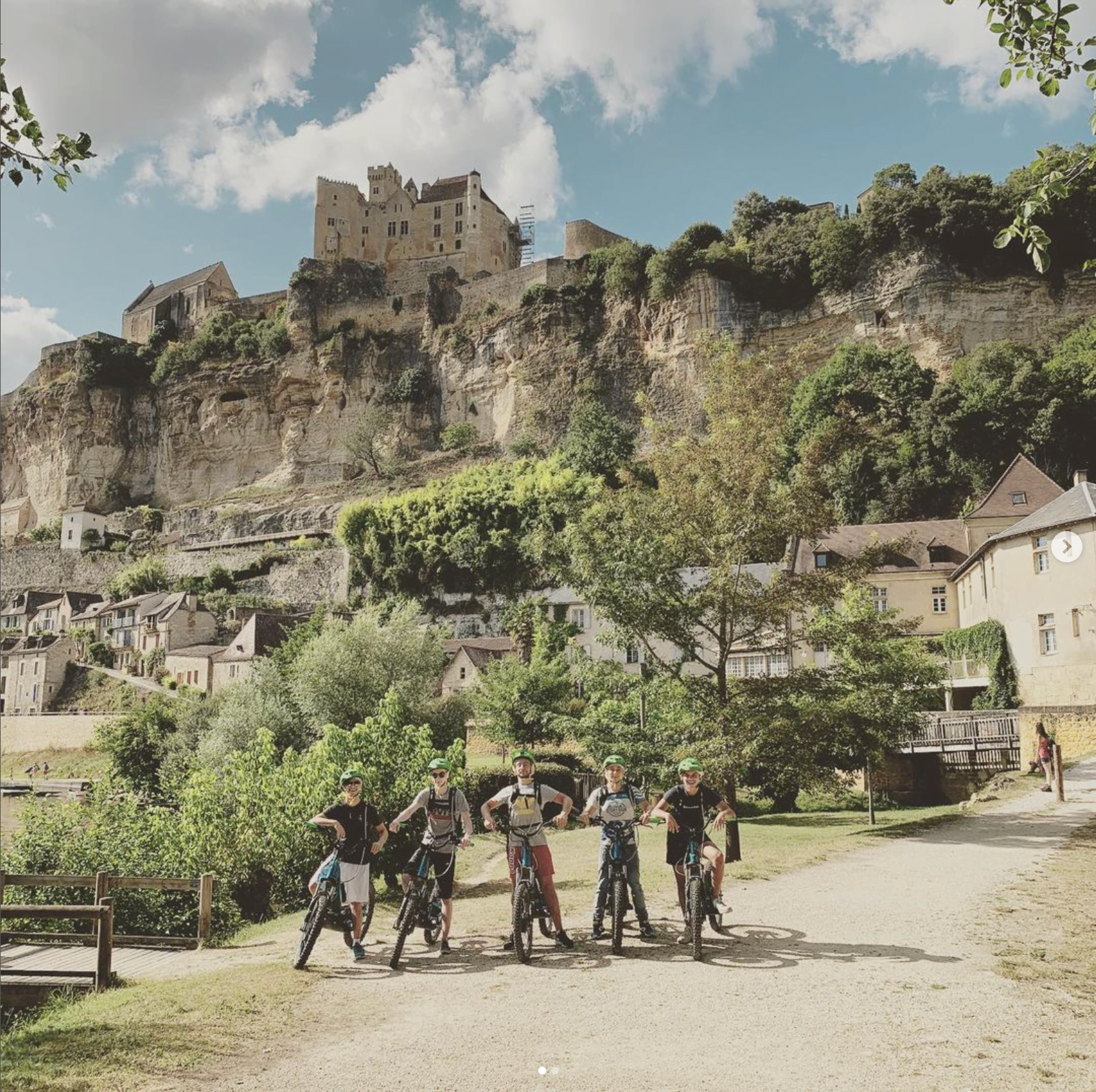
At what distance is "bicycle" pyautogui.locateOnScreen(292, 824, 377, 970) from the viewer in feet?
24.8

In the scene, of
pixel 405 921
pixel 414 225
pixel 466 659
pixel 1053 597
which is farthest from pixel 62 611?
pixel 405 921

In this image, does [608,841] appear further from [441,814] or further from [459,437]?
[459,437]

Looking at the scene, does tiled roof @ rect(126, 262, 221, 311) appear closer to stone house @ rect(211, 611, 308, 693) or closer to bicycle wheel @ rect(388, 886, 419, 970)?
stone house @ rect(211, 611, 308, 693)

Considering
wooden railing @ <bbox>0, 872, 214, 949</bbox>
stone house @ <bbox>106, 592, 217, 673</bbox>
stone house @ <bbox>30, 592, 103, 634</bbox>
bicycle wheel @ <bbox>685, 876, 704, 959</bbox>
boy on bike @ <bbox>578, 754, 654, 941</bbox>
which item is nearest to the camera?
bicycle wheel @ <bbox>685, 876, 704, 959</bbox>

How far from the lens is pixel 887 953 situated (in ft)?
24.2

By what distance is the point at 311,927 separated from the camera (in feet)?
25.0

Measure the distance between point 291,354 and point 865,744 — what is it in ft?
222

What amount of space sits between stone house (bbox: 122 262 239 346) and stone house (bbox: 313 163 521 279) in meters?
11.6

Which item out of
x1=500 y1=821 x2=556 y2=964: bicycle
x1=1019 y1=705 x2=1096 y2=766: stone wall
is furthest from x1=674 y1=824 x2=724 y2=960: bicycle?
x1=1019 y1=705 x2=1096 y2=766: stone wall

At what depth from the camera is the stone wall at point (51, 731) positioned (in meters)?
46.3

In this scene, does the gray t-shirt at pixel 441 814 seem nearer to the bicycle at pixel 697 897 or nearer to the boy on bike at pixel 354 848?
the boy on bike at pixel 354 848

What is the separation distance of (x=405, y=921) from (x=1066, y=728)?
765 inches

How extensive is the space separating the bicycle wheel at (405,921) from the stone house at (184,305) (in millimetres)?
84720

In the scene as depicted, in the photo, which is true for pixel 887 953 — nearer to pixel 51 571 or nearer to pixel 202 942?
pixel 202 942
